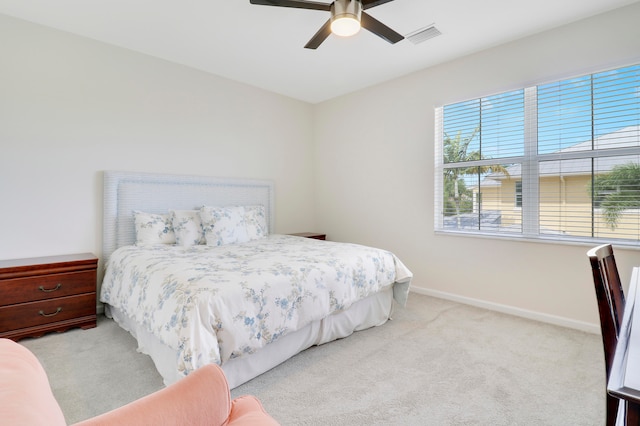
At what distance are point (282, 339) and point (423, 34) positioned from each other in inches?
114

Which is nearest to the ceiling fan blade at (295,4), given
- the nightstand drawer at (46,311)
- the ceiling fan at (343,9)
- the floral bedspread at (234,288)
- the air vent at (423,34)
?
the ceiling fan at (343,9)

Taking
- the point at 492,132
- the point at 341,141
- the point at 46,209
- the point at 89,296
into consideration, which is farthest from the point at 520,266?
the point at 46,209

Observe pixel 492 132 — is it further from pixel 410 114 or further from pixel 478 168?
pixel 410 114

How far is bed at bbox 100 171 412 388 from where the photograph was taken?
170 cm

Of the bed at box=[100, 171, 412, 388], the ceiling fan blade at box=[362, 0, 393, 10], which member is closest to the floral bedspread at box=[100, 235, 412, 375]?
the bed at box=[100, 171, 412, 388]

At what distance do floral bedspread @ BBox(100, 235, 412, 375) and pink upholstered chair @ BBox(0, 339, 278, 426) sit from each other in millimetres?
782

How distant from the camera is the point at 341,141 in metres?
Result: 4.62

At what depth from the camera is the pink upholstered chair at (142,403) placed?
1.88 ft

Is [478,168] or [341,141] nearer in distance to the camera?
[478,168]

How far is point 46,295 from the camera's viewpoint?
8.27 feet

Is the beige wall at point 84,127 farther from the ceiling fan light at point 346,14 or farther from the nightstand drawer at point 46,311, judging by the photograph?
the ceiling fan light at point 346,14

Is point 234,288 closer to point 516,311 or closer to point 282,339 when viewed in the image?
point 282,339

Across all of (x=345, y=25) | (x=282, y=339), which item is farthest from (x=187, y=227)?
(x=345, y=25)

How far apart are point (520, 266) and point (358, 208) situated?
2.07 metres
